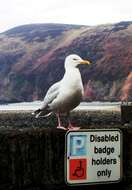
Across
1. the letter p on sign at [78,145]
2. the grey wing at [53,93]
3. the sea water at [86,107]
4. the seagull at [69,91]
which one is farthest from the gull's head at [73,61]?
the sea water at [86,107]

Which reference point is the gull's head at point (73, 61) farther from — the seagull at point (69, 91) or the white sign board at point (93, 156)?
the white sign board at point (93, 156)

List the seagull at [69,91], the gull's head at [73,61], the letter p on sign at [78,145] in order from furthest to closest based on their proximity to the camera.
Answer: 1. the gull's head at [73,61]
2. the seagull at [69,91]
3. the letter p on sign at [78,145]

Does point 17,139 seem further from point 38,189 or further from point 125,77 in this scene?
point 125,77

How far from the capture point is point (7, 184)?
8086 mm

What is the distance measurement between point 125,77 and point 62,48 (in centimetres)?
4151

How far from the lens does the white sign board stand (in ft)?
24.8

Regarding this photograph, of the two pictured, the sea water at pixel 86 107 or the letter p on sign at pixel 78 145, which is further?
the sea water at pixel 86 107

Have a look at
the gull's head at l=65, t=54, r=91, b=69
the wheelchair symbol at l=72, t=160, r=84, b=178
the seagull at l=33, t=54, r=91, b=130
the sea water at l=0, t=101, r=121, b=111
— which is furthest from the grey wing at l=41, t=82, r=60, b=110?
the sea water at l=0, t=101, r=121, b=111

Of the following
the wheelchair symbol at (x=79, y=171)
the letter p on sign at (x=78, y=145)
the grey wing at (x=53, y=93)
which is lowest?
the wheelchair symbol at (x=79, y=171)

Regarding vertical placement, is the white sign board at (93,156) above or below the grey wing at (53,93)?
below

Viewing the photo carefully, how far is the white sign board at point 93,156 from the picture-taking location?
297 inches

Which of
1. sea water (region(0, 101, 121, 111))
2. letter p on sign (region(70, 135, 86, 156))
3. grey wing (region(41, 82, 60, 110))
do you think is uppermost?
grey wing (region(41, 82, 60, 110))

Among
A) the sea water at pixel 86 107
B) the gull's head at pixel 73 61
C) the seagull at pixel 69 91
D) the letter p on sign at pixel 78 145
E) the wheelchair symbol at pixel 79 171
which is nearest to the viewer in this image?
the wheelchair symbol at pixel 79 171

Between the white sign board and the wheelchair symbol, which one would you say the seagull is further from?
the wheelchair symbol
